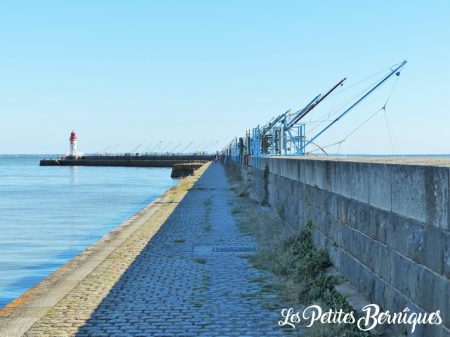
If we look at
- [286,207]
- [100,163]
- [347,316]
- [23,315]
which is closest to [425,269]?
[347,316]

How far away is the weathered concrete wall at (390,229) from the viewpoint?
5.08 m

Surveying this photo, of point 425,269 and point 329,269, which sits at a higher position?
point 425,269

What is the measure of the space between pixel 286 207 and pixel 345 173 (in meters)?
6.71

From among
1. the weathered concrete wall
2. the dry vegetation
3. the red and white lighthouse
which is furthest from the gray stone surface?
the red and white lighthouse

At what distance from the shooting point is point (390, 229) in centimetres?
638

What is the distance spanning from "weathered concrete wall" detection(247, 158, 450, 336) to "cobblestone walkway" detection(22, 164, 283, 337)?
124cm

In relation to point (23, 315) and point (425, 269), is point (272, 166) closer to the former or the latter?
point (23, 315)

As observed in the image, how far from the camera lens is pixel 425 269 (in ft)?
17.6

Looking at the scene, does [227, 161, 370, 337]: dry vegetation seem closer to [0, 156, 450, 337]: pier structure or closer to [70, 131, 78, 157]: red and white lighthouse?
[0, 156, 450, 337]: pier structure

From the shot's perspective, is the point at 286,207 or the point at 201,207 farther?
the point at 201,207

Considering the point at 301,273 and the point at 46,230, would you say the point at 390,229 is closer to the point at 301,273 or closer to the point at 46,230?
the point at 301,273

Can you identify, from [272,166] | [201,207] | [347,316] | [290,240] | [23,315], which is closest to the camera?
[347,316]

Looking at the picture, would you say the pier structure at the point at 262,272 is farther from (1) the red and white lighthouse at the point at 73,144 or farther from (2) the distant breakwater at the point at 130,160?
(1) the red and white lighthouse at the point at 73,144

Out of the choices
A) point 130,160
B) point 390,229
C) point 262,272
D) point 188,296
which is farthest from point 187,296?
point 130,160
